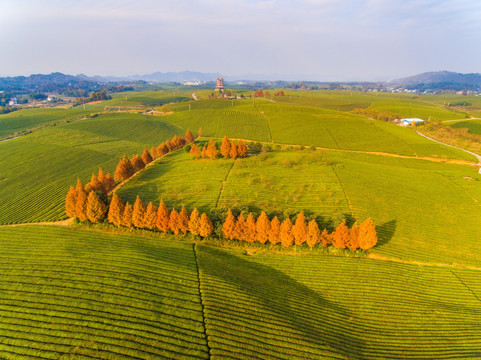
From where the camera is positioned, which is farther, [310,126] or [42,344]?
[310,126]

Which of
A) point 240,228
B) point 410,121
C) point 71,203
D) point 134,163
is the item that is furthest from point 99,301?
point 410,121

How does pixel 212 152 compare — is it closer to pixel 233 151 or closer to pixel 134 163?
pixel 233 151

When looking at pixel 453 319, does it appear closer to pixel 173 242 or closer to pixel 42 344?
pixel 173 242

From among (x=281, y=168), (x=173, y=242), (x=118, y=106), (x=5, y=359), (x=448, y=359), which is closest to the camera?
(x=5, y=359)

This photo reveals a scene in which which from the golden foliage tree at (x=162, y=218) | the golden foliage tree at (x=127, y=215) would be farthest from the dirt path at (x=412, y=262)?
the golden foliage tree at (x=127, y=215)

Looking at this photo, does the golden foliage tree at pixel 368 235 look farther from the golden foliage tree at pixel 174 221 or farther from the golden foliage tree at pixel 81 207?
the golden foliage tree at pixel 81 207

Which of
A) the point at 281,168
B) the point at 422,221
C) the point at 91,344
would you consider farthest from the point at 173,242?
the point at 422,221
